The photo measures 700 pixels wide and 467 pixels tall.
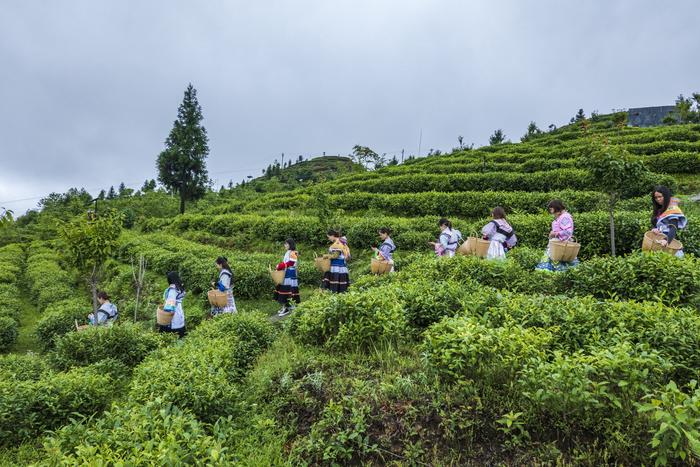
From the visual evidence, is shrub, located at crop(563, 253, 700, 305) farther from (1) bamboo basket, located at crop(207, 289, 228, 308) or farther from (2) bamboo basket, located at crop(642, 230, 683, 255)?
(1) bamboo basket, located at crop(207, 289, 228, 308)

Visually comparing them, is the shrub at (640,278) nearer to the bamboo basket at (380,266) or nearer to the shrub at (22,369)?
the bamboo basket at (380,266)

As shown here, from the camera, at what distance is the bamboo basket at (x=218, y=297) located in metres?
7.45

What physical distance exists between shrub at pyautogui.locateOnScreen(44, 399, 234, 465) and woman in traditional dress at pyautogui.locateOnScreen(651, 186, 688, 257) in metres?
6.30

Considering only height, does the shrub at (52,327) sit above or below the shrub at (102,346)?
below

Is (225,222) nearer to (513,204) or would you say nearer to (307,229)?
(307,229)

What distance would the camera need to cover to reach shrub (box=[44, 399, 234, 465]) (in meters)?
2.43

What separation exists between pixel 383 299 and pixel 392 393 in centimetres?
146

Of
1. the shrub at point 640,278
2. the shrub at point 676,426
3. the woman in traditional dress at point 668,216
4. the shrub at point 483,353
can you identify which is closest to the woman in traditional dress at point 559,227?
the shrub at point 640,278

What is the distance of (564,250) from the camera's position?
19.8 ft

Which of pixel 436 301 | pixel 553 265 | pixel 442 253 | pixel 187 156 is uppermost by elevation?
pixel 187 156

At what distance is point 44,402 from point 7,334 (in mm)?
9118

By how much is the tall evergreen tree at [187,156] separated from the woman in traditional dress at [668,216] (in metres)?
33.2

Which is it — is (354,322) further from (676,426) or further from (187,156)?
(187,156)

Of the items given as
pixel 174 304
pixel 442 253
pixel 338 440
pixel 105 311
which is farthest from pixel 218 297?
pixel 338 440
